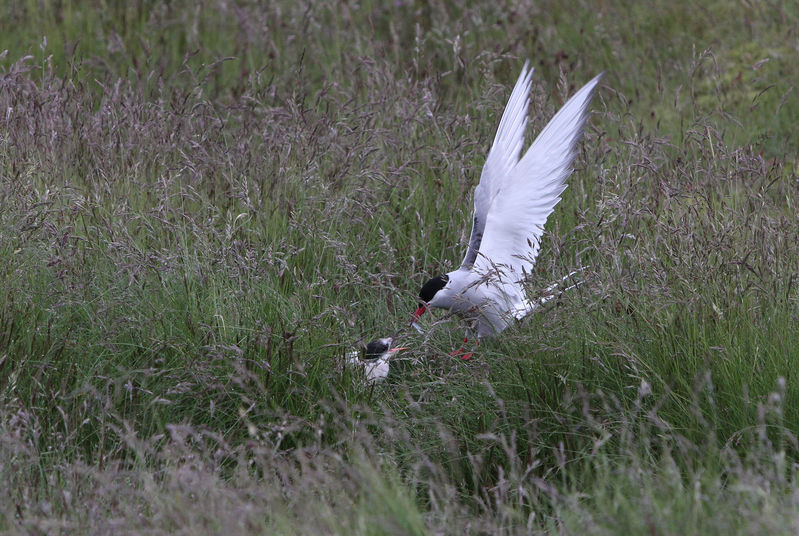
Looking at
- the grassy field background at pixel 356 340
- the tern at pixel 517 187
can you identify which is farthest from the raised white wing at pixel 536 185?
the grassy field background at pixel 356 340

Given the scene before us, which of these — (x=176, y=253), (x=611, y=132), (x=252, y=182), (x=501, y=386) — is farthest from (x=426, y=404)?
(x=611, y=132)

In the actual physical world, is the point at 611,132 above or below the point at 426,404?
above

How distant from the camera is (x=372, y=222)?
4.58 m

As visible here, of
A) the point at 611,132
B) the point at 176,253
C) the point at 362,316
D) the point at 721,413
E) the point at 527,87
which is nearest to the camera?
the point at 721,413

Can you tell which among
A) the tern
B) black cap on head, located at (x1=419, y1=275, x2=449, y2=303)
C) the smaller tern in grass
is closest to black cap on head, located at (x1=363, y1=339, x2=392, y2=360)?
the smaller tern in grass

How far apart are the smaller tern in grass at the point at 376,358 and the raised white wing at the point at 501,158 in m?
0.54

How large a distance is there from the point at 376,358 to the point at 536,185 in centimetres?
109

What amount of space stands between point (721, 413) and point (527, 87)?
195 cm

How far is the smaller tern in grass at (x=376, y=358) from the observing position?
3.58m

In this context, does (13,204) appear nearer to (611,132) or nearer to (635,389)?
(635,389)

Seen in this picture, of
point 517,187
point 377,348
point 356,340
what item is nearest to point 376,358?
point 377,348

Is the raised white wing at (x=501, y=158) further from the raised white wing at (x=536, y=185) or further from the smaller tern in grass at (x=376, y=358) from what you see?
the smaller tern in grass at (x=376, y=358)

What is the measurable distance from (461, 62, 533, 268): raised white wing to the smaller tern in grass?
21.2 inches

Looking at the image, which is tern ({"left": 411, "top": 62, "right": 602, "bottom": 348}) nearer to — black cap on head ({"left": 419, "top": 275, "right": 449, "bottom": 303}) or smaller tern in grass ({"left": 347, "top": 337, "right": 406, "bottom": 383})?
black cap on head ({"left": 419, "top": 275, "right": 449, "bottom": 303})
